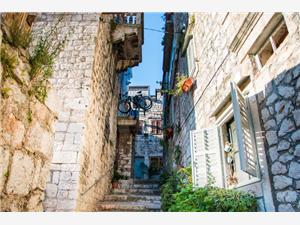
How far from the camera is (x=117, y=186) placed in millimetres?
7996

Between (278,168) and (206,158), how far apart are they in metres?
1.80

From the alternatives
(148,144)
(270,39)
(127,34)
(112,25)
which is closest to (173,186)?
(270,39)

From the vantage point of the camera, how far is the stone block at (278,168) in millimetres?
2559

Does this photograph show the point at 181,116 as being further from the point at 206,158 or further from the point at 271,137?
the point at 271,137

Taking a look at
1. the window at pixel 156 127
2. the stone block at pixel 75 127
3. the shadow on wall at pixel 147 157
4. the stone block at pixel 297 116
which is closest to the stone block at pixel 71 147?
the stone block at pixel 75 127

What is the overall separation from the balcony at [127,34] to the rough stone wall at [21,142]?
622 cm

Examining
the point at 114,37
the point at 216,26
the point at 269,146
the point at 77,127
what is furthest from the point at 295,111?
the point at 114,37

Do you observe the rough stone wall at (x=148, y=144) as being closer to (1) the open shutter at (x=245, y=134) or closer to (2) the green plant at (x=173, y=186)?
(2) the green plant at (x=173, y=186)

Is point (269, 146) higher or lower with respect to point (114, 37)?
lower

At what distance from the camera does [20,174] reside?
5.43ft

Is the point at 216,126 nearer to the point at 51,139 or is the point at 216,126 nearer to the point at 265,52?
the point at 265,52

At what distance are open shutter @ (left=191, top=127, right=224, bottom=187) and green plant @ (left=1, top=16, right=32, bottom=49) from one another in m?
3.34

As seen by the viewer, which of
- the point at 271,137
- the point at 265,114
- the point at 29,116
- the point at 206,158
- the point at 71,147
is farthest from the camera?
the point at 71,147
